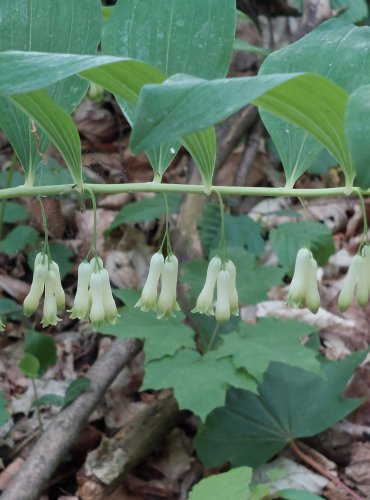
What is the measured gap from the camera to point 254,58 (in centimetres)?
607

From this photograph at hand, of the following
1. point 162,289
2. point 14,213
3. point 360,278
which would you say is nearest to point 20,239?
point 14,213

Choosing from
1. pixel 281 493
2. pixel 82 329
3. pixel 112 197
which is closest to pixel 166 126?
pixel 281 493

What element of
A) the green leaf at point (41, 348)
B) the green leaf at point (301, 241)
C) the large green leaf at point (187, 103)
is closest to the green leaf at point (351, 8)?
the green leaf at point (301, 241)

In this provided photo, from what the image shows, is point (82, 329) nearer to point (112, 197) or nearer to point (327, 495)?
point (112, 197)

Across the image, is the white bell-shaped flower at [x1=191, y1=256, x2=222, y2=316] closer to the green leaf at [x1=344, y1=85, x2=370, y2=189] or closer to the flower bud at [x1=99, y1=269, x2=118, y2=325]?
the flower bud at [x1=99, y1=269, x2=118, y2=325]

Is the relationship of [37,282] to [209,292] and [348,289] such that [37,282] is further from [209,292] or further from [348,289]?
[348,289]

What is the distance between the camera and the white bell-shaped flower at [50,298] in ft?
5.45

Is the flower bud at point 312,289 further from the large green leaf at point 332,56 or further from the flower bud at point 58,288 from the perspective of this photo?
the flower bud at point 58,288

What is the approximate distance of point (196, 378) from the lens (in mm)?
2707

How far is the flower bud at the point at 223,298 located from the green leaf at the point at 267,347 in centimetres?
99

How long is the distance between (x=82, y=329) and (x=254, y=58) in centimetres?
319

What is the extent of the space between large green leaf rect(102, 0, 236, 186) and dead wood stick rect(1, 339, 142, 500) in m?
1.74

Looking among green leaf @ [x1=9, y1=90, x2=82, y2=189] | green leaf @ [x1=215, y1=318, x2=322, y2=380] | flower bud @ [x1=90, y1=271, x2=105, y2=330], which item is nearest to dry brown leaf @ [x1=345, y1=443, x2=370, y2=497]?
green leaf @ [x1=215, y1=318, x2=322, y2=380]

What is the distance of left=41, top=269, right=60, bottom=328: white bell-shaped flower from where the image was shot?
1.66 metres
